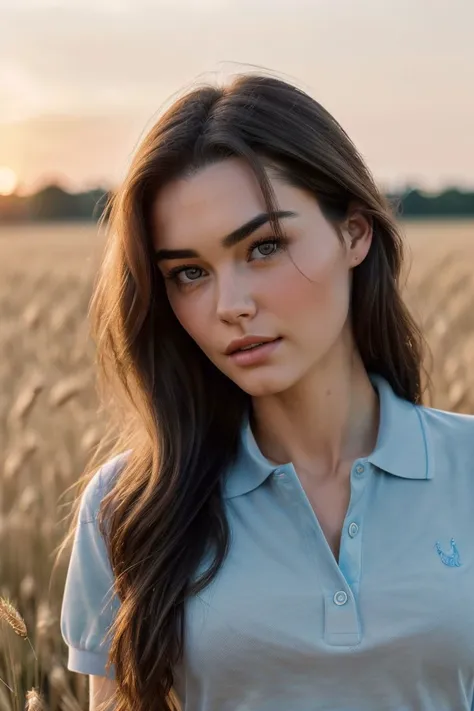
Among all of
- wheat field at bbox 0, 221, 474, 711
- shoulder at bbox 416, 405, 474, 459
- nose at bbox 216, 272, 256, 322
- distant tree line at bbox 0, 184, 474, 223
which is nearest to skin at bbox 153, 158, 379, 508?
nose at bbox 216, 272, 256, 322

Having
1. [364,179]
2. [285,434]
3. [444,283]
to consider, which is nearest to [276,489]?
[285,434]

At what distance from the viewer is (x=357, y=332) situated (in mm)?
2023

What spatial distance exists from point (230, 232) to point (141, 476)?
1.43ft

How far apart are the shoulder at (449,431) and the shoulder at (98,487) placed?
509mm

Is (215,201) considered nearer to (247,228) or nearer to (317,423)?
(247,228)

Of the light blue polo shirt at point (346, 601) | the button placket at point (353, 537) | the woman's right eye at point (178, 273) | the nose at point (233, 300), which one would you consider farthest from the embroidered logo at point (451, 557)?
the woman's right eye at point (178, 273)

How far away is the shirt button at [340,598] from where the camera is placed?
166 centimetres

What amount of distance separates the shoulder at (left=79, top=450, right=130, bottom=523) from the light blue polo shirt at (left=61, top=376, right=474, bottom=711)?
0.03 m

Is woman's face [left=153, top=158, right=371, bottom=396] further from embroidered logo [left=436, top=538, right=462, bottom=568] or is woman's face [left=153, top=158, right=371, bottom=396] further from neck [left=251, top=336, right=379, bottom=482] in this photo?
embroidered logo [left=436, top=538, right=462, bottom=568]

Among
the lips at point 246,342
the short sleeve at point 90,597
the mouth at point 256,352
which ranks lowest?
the short sleeve at point 90,597

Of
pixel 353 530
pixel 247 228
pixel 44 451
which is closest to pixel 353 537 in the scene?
pixel 353 530

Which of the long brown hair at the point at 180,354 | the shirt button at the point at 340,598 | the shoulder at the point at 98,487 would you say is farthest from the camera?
the shoulder at the point at 98,487

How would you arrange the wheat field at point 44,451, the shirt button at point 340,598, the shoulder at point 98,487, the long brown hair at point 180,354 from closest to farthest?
the shirt button at point 340,598
the long brown hair at point 180,354
the shoulder at point 98,487
the wheat field at point 44,451

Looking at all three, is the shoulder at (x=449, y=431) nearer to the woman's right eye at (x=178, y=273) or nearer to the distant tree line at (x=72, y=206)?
the woman's right eye at (x=178, y=273)
